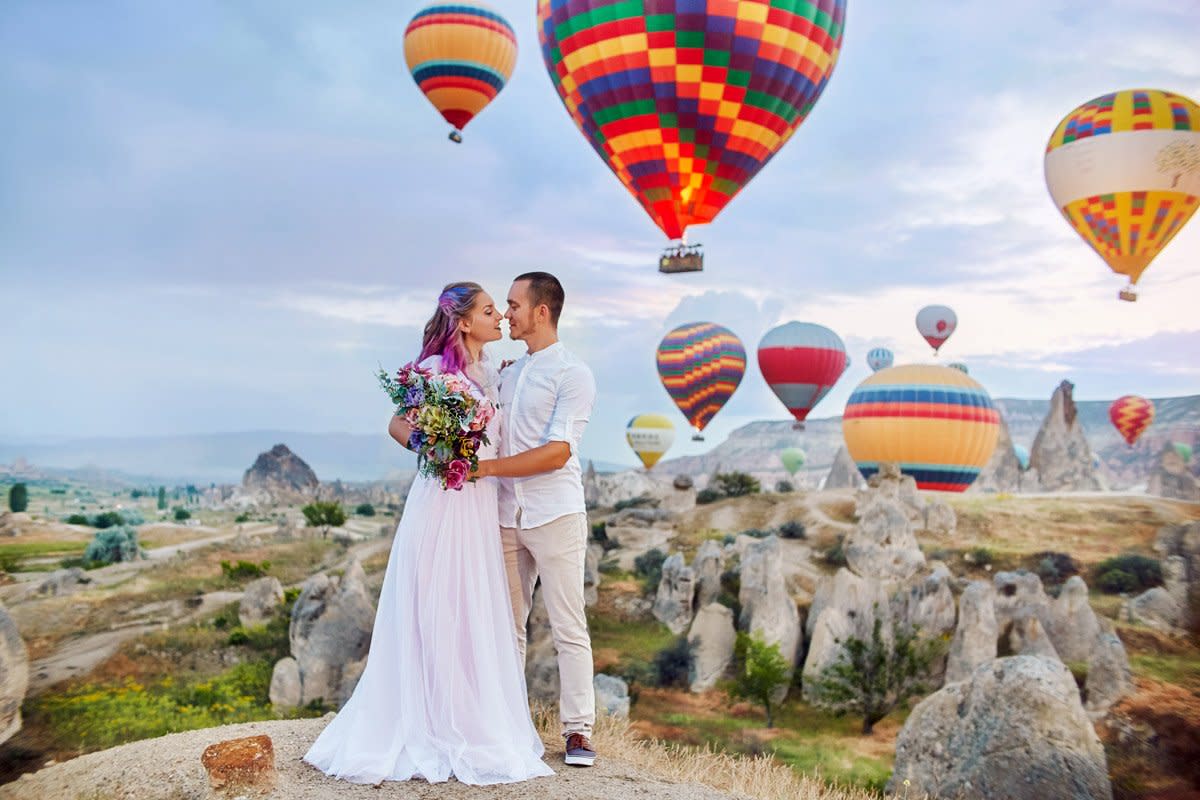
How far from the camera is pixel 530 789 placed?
489 cm

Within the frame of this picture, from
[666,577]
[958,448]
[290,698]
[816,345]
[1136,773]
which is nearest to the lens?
[1136,773]

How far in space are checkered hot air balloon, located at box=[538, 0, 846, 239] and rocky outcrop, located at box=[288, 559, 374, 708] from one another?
1225cm

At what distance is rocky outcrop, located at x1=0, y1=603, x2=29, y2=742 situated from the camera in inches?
296

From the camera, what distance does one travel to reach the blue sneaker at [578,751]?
5.36 meters

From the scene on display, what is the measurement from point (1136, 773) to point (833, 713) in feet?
→ 26.8

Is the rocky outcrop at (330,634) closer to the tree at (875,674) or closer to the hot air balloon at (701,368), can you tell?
the tree at (875,674)

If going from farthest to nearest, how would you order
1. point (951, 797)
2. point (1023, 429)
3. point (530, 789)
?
point (1023, 429), point (951, 797), point (530, 789)

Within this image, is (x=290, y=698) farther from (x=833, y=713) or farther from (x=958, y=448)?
(x=958, y=448)

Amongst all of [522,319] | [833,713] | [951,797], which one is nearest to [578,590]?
[522,319]

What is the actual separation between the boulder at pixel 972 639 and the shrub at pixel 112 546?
76.7ft

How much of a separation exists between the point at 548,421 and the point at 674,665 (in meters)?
20.5

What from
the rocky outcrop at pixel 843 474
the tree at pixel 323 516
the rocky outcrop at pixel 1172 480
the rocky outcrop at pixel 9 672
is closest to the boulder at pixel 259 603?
the tree at pixel 323 516

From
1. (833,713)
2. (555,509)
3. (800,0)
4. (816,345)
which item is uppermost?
(800,0)

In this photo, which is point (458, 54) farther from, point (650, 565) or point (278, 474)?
point (278, 474)
